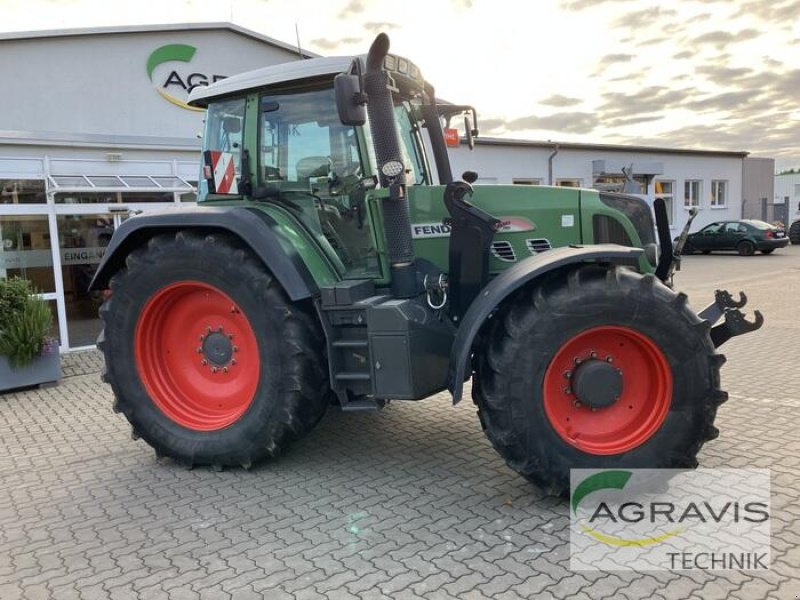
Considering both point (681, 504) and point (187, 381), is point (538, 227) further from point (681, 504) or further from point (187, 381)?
point (187, 381)

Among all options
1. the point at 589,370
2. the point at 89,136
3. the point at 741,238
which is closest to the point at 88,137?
the point at 89,136

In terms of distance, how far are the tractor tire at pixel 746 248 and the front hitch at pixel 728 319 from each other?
21461 millimetres

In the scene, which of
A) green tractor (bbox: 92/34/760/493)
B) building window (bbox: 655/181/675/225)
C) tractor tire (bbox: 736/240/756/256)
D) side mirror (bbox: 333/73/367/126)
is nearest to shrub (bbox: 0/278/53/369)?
green tractor (bbox: 92/34/760/493)

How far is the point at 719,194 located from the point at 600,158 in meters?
9.31

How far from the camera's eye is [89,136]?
949 cm

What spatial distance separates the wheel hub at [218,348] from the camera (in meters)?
4.39

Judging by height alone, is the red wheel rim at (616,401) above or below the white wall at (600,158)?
below

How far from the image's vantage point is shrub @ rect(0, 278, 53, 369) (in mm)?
6773

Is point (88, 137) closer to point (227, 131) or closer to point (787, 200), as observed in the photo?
point (227, 131)

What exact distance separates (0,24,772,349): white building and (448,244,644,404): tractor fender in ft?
22.6

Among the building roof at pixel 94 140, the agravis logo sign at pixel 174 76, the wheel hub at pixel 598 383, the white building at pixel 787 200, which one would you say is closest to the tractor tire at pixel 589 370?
the wheel hub at pixel 598 383

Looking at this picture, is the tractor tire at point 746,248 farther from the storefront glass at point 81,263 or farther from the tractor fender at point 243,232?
the tractor fender at point 243,232

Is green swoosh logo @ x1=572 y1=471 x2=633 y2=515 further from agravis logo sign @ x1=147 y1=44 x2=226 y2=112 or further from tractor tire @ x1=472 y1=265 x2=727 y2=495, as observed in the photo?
agravis logo sign @ x1=147 y1=44 x2=226 y2=112

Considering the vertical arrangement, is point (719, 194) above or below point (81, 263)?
above
